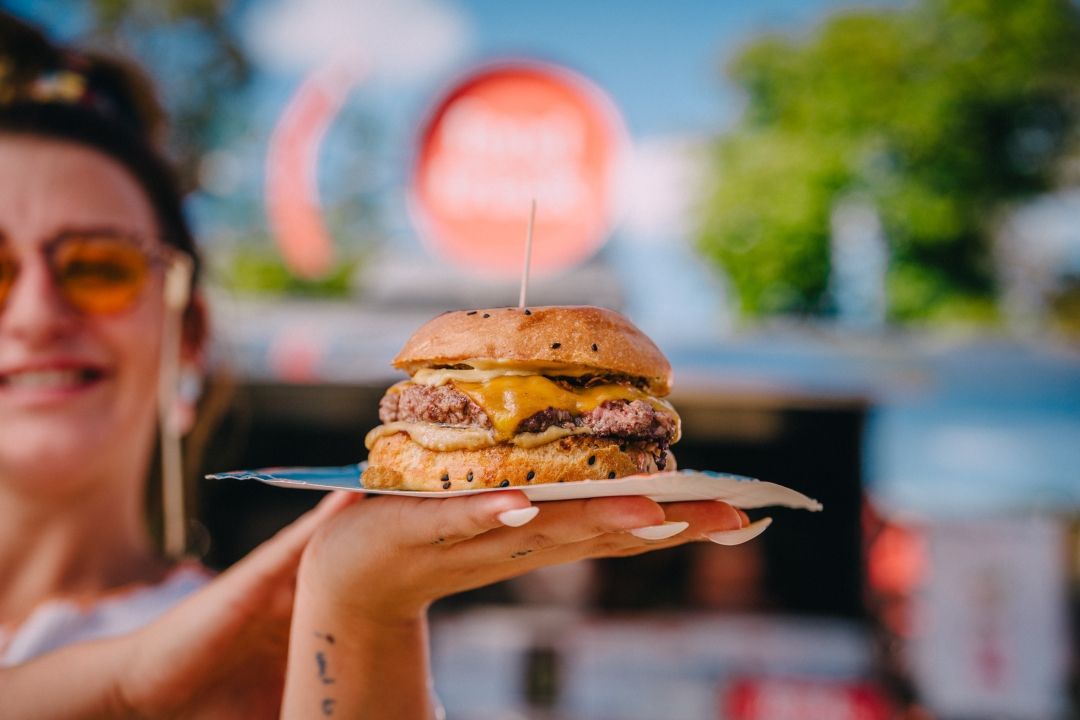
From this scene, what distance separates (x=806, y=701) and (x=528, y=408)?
519 cm

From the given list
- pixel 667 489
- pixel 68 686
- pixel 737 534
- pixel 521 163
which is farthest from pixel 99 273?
pixel 521 163

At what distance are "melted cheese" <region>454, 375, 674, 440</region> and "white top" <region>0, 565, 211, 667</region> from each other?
3.59 feet

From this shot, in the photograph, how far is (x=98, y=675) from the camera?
1.61 metres

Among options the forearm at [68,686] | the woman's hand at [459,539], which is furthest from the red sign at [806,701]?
the forearm at [68,686]

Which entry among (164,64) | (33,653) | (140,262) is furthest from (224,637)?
(164,64)

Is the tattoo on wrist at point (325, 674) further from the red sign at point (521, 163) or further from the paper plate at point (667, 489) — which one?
the red sign at point (521, 163)

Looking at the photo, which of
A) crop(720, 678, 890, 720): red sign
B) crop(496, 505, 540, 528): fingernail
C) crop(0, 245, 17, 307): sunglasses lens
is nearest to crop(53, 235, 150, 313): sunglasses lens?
crop(0, 245, 17, 307): sunglasses lens

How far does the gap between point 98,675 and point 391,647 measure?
0.63 meters

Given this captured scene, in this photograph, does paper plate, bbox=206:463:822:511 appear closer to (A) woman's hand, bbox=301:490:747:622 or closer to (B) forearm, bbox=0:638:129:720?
(A) woman's hand, bbox=301:490:747:622

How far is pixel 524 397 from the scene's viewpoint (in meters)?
1.79

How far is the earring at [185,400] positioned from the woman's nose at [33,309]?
0.50m

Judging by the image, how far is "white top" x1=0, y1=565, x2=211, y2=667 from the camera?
6.64ft

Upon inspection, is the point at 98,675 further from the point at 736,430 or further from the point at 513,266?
the point at 736,430

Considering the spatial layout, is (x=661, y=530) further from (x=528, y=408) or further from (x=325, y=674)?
(x=325, y=674)
